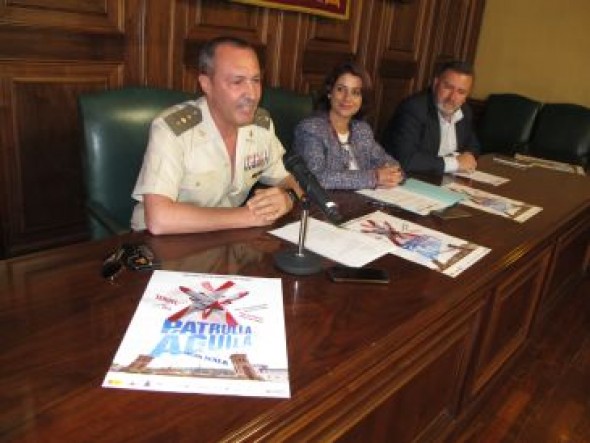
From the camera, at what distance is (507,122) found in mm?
4355

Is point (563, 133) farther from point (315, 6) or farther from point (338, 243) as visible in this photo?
point (338, 243)

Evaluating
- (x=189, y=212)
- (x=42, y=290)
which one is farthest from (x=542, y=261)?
(x=42, y=290)

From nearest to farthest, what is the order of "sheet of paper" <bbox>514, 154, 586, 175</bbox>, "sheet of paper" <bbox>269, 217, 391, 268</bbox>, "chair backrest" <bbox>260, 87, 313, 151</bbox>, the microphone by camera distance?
the microphone, "sheet of paper" <bbox>269, 217, 391, 268</bbox>, "chair backrest" <bbox>260, 87, 313, 151</bbox>, "sheet of paper" <bbox>514, 154, 586, 175</bbox>

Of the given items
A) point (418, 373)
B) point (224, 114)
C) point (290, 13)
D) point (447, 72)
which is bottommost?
point (418, 373)

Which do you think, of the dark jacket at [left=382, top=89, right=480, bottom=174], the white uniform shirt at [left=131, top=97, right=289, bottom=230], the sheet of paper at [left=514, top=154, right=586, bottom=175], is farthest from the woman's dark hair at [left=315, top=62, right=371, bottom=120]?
the sheet of paper at [left=514, top=154, right=586, bottom=175]

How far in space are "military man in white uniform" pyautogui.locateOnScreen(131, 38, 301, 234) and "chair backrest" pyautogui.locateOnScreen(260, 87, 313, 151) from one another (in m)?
0.54

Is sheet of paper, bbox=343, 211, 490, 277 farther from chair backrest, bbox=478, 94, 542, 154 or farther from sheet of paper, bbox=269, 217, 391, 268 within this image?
chair backrest, bbox=478, 94, 542, 154

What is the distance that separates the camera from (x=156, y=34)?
2119 mm

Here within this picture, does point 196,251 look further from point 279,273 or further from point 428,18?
point 428,18

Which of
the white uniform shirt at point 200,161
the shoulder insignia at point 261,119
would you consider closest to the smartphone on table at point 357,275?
the white uniform shirt at point 200,161

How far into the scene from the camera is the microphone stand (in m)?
1.14

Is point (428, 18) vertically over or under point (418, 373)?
over

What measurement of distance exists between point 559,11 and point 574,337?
3.04m

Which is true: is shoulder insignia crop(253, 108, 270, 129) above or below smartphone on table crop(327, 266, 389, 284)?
above
